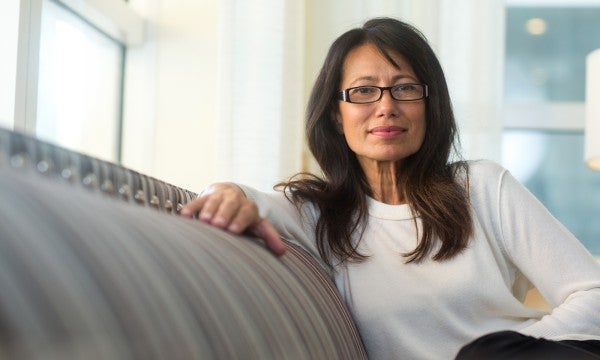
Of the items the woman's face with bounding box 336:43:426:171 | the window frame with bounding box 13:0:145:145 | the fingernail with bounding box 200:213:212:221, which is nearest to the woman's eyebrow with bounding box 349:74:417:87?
the woman's face with bounding box 336:43:426:171

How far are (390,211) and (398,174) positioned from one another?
0.09 m

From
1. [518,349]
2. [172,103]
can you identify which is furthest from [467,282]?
[172,103]

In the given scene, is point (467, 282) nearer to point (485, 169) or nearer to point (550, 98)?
point (485, 169)

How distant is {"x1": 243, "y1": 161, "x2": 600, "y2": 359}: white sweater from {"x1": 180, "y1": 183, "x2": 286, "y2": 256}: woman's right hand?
347mm

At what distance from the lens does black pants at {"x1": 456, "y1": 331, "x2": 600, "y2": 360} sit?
3.35 feet

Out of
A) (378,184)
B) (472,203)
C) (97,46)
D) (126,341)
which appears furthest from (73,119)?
(126,341)

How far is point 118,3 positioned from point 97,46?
7.5 inches

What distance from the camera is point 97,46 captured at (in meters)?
3.40

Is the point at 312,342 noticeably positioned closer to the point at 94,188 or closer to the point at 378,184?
the point at 94,188

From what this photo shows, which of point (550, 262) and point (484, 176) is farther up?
point (484, 176)

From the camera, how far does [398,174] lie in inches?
70.8

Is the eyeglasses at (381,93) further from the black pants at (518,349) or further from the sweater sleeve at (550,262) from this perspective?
the black pants at (518,349)

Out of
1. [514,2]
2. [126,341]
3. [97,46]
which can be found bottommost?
[126,341]

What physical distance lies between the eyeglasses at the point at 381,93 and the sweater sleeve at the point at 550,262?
232 mm
